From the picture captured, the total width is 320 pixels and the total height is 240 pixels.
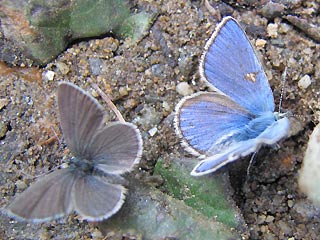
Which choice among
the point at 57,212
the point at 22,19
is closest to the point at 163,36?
the point at 22,19

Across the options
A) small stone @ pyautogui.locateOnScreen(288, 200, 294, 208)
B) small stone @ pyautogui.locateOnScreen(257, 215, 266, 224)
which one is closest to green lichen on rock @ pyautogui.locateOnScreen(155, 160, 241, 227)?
small stone @ pyautogui.locateOnScreen(257, 215, 266, 224)

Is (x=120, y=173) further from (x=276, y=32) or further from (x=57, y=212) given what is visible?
(x=276, y=32)

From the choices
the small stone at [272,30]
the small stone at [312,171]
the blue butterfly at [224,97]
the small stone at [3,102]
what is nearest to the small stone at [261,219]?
the small stone at [312,171]

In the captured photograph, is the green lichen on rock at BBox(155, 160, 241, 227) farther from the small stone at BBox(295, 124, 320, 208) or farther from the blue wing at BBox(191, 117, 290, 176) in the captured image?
the small stone at BBox(295, 124, 320, 208)

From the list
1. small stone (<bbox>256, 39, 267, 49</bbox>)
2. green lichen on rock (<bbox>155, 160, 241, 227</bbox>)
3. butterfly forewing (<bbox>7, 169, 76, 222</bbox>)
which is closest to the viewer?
butterfly forewing (<bbox>7, 169, 76, 222</bbox>)

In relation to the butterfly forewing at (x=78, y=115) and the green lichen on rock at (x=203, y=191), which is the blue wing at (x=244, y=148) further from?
the butterfly forewing at (x=78, y=115)

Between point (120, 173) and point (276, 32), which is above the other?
point (276, 32)
